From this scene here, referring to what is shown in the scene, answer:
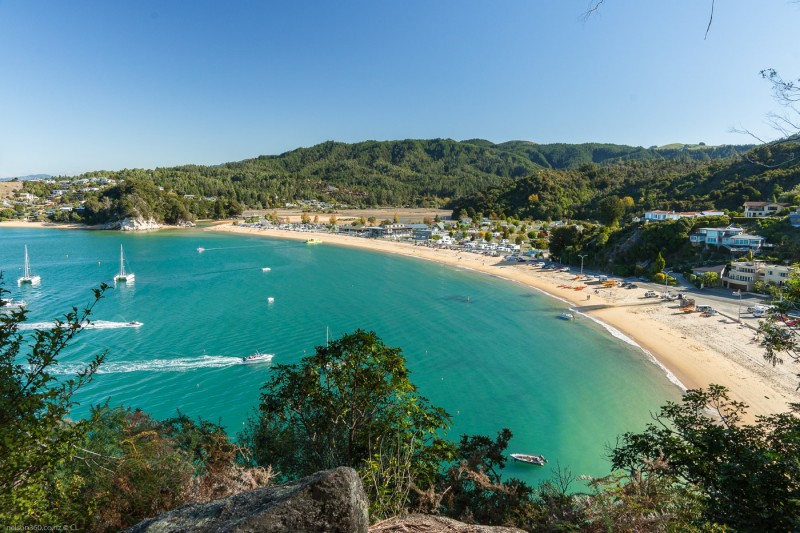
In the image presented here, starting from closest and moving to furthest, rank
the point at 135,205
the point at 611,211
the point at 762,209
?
the point at 762,209 → the point at 611,211 → the point at 135,205

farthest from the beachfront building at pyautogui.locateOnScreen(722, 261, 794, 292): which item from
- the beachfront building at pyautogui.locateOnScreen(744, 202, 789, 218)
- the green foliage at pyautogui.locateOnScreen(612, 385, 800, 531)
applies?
the green foliage at pyautogui.locateOnScreen(612, 385, 800, 531)

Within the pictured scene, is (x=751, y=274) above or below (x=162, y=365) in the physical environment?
above

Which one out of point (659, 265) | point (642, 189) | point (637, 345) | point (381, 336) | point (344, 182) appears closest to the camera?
point (637, 345)

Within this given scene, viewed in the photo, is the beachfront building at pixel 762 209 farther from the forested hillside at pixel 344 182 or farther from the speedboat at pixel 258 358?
the forested hillside at pixel 344 182

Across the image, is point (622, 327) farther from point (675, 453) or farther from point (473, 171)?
point (473, 171)

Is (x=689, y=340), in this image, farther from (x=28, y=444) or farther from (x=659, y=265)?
(x=28, y=444)

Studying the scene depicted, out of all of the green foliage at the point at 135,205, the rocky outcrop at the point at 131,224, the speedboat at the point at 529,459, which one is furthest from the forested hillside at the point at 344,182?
the speedboat at the point at 529,459

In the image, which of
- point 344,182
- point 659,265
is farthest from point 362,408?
point 344,182
